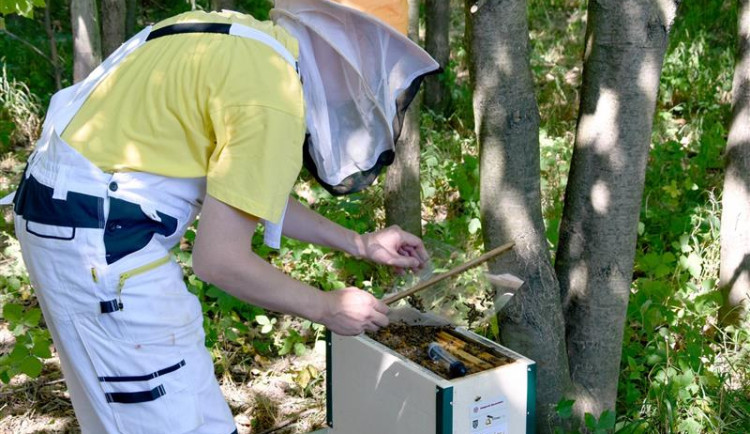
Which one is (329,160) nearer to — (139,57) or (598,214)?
(139,57)

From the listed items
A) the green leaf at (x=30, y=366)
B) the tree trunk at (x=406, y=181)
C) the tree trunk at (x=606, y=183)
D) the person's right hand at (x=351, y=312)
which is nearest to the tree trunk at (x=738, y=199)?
the tree trunk at (x=606, y=183)

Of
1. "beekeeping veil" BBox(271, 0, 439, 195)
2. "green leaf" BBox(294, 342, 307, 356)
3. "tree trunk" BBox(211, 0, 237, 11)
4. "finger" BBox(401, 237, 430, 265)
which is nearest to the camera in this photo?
"beekeeping veil" BBox(271, 0, 439, 195)

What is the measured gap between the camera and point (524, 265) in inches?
103

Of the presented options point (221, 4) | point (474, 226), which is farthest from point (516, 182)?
point (221, 4)

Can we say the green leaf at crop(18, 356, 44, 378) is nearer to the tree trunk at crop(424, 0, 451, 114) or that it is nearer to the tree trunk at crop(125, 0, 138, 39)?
the tree trunk at crop(424, 0, 451, 114)

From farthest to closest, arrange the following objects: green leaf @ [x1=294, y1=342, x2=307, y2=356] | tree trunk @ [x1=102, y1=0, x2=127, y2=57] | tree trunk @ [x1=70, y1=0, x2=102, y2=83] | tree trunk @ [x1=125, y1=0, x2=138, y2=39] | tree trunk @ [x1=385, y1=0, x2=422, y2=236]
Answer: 1. tree trunk @ [x1=125, y1=0, x2=138, y2=39]
2. tree trunk @ [x1=102, y1=0, x2=127, y2=57]
3. tree trunk @ [x1=70, y1=0, x2=102, y2=83]
4. tree trunk @ [x1=385, y1=0, x2=422, y2=236]
5. green leaf @ [x1=294, y1=342, x2=307, y2=356]

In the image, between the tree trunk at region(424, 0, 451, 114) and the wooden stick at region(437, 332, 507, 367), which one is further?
the tree trunk at region(424, 0, 451, 114)

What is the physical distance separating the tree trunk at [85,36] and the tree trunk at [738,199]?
3429 millimetres

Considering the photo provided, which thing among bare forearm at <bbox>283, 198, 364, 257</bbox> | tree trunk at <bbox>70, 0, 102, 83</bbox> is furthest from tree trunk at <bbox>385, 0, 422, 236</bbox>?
tree trunk at <bbox>70, 0, 102, 83</bbox>

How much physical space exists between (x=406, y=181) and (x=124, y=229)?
2.50 meters

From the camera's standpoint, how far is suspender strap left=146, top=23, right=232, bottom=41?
183 centimetres

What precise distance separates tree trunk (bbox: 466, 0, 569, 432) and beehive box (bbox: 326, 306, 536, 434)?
22 centimetres

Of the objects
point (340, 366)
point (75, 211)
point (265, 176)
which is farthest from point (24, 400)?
point (265, 176)

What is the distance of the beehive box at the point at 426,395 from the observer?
7.26 ft
